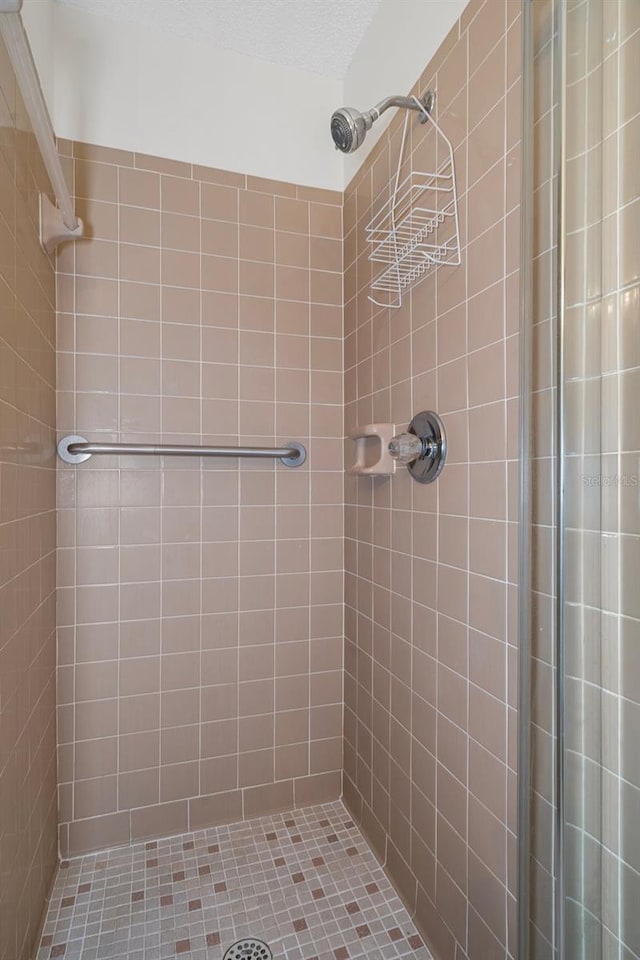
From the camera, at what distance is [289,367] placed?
153 centimetres

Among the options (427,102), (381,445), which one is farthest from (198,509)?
(427,102)

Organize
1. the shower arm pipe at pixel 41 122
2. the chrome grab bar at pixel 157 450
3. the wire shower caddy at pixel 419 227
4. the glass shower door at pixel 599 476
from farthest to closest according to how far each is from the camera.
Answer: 1. the chrome grab bar at pixel 157 450
2. the wire shower caddy at pixel 419 227
3. the shower arm pipe at pixel 41 122
4. the glass shower door at pixel 599 476

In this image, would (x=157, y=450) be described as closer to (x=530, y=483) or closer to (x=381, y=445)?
(x=381, y=445)

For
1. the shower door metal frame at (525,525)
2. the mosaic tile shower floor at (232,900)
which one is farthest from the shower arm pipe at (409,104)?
the mosaic tile shower floor at (232,900)

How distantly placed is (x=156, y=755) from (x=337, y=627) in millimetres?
651

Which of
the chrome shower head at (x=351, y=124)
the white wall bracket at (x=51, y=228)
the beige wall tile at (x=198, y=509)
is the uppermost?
the chrome shower head at (x=351, y=124)

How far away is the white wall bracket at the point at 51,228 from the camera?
1.13 metres

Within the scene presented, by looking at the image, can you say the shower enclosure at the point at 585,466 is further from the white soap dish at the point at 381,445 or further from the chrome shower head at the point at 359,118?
the white soap dish at the point at 381,445

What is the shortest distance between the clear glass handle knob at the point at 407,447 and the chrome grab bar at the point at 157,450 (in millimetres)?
434

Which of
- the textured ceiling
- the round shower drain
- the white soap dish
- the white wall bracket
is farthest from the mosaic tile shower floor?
the textured ceiling

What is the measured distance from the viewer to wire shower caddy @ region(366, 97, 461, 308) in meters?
0.98

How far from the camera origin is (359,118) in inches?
39.3

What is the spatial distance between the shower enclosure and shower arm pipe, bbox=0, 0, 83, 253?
702 millimetres

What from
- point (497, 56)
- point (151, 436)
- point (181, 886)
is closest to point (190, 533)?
point (151, 436)
